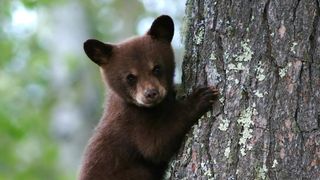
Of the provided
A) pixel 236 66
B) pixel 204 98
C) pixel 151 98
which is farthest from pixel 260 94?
pixel 151 98

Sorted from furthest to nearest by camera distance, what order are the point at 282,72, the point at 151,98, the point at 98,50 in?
the point at 98,50
the point at 151,98
the point at 282,72

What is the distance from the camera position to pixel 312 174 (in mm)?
4574

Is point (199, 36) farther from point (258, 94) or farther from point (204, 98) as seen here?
point (258, 94)

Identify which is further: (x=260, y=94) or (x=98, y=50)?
(x=98, y=50)

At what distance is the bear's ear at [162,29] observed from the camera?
5844 millimetres

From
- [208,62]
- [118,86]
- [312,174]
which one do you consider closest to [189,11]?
[208,62]

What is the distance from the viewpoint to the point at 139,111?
18.8 ft

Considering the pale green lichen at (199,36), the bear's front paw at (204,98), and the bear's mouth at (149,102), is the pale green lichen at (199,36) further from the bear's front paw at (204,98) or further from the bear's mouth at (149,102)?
the bear's mouth at (149,102)

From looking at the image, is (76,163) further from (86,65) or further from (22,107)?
(22,107)

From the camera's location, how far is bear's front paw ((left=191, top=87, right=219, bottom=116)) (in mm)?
4969

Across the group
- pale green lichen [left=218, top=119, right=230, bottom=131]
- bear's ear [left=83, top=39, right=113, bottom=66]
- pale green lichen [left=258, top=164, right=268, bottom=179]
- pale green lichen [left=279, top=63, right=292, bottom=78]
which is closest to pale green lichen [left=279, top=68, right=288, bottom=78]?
pale green lichen [left=279, top=63, right=292, bottom=78]

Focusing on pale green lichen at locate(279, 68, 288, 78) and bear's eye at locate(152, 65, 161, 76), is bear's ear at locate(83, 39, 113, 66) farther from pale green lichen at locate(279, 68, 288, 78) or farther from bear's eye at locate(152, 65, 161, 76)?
pale green lichen at locate(279, 68, 288, 78)

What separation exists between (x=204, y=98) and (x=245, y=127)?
13.8 inches

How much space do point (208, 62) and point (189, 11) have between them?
0.49 m
